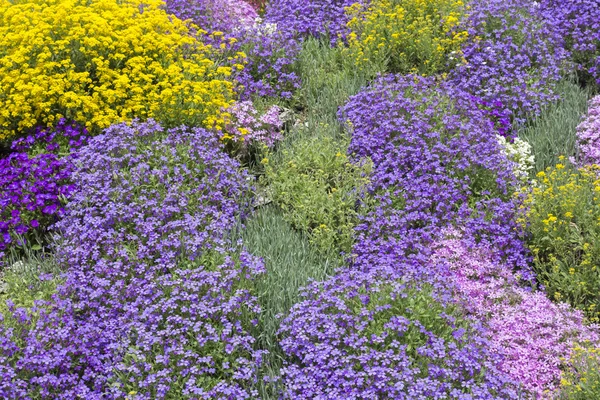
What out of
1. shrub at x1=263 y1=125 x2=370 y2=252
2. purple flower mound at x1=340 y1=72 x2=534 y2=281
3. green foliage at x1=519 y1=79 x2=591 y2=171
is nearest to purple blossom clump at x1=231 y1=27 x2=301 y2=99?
purple flower mound at x1=340 y1=72 x2=534 y2=281

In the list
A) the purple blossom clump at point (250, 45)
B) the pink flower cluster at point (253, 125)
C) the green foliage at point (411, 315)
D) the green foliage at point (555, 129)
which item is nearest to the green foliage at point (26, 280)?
the pink flower cluster at point (253, 125)

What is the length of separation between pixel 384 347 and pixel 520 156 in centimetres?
322

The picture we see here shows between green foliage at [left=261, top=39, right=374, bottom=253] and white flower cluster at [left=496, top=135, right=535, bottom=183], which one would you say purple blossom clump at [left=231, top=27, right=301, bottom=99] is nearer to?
green foliage at [left=261, top=39, right=374, bottom=253]

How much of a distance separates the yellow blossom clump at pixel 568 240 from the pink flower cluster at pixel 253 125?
269cm

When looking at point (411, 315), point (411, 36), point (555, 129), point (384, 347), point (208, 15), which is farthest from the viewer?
point (208, 15)

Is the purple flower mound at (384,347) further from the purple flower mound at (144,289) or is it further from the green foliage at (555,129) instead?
the green foliage at (555,129)

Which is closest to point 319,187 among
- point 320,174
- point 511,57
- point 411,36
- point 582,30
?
point 320,174

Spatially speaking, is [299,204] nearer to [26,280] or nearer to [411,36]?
[26,280]

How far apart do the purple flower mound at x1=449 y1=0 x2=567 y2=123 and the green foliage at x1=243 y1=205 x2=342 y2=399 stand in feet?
10.1

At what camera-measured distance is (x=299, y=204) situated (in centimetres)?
612

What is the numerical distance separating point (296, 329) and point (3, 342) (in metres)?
1.87

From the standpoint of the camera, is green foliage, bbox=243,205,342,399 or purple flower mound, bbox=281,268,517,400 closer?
purple flower mound, bbox=281,268,517,400

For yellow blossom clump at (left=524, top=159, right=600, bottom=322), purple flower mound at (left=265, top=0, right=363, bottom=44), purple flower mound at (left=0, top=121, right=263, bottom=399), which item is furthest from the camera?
purple flower mound at (left=265, top=0, right=363, bottom=44)

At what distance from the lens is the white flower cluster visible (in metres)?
6.62
